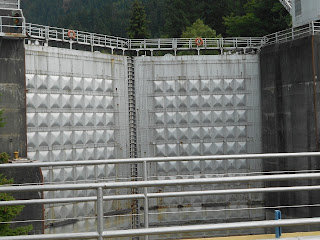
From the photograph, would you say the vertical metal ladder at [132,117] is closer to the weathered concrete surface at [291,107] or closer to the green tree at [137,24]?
the weathered concrete surface at [291,107]

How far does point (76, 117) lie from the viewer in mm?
26781

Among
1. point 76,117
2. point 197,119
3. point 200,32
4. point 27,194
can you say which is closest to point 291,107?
point 197,119

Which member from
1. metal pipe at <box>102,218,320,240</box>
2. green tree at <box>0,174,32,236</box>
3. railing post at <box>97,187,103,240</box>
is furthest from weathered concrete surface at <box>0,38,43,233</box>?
metal pipe at <box>102,218,320,240</box>

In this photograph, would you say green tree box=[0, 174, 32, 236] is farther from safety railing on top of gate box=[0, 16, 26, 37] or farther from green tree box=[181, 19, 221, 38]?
green tree box=[181, 19, 221, 38]

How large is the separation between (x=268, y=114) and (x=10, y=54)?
47.7ft

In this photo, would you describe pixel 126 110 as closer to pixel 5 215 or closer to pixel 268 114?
pixel 268 114

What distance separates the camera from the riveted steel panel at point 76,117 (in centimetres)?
2520

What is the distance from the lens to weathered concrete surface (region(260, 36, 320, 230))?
25.4 meters

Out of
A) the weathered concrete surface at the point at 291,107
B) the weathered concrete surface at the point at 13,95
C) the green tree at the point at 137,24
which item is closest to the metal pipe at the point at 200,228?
the weathered concrete surface at the point at 13,95

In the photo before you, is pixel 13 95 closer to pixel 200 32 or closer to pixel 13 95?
pixel 13 95

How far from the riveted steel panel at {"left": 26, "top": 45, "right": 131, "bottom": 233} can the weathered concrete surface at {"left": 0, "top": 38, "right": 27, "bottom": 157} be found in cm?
136

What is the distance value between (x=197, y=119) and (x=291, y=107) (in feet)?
18.0

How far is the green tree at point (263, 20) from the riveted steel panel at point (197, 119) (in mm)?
21108

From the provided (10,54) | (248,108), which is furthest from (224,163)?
(10,54)
